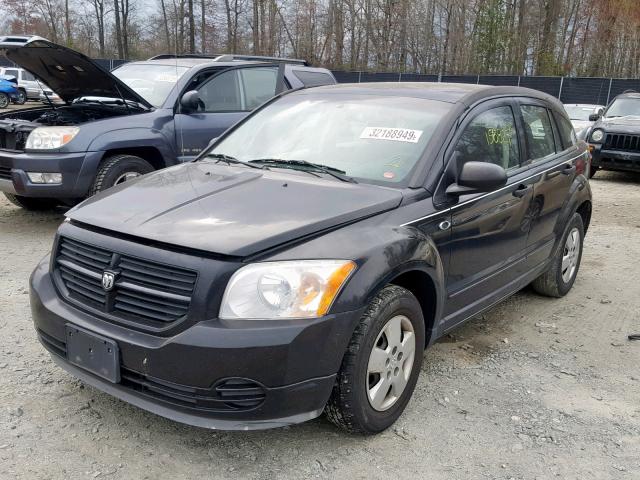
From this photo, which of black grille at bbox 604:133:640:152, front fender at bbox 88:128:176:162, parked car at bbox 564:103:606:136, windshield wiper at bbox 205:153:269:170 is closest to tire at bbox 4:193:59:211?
front fender at bbox 88:128:176:162

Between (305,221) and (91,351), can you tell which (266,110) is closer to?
(305,221)

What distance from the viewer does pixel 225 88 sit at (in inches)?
285

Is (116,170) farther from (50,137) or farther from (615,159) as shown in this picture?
(615,159)

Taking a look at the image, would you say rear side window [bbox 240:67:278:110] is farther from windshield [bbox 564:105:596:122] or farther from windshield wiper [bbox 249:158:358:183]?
windshield [bbox 564:105:596:122]

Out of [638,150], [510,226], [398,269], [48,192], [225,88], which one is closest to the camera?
[398,269]

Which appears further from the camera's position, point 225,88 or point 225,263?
point 225,88

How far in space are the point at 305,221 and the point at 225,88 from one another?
196 inches

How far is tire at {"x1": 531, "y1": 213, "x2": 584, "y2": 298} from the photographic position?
488 centimetres

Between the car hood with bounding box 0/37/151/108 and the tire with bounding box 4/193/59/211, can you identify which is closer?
the car hood with bounding box 0/37/151/108

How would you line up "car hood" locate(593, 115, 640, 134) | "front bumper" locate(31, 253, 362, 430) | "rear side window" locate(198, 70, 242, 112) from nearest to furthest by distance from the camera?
"front bumper" locate(31, 253, 362, 430) < "rear side window" locate(198, 70, 242, 112) < "car hood" locate(593, 115, 640, 134)

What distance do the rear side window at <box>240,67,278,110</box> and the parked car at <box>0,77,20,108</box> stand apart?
24.1m

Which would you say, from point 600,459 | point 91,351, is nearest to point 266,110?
point 91,351

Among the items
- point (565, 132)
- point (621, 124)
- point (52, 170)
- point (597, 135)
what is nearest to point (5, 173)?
point (52, 170)

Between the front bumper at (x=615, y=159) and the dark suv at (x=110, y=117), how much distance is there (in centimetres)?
699
